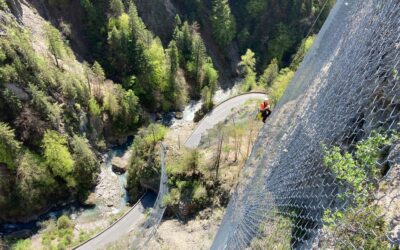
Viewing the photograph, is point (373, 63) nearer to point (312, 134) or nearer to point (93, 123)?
point (312, 134)

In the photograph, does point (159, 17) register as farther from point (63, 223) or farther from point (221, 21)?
point (63, 223)

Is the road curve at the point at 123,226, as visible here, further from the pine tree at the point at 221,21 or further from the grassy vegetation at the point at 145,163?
the pine tree at the point at 221,21

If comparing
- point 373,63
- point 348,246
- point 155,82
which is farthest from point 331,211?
point 155,82

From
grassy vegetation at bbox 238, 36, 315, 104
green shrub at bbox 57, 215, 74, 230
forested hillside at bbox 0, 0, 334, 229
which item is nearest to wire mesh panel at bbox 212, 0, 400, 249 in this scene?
forested hillside at bbox 0, 0, 334, 229

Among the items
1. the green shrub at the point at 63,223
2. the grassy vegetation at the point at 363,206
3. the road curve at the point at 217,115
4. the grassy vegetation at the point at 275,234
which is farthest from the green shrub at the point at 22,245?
the grassy vegetation at the point at 363,206

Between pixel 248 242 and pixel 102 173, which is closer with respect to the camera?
pixel 248 242

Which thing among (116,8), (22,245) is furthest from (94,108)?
(22,245)
